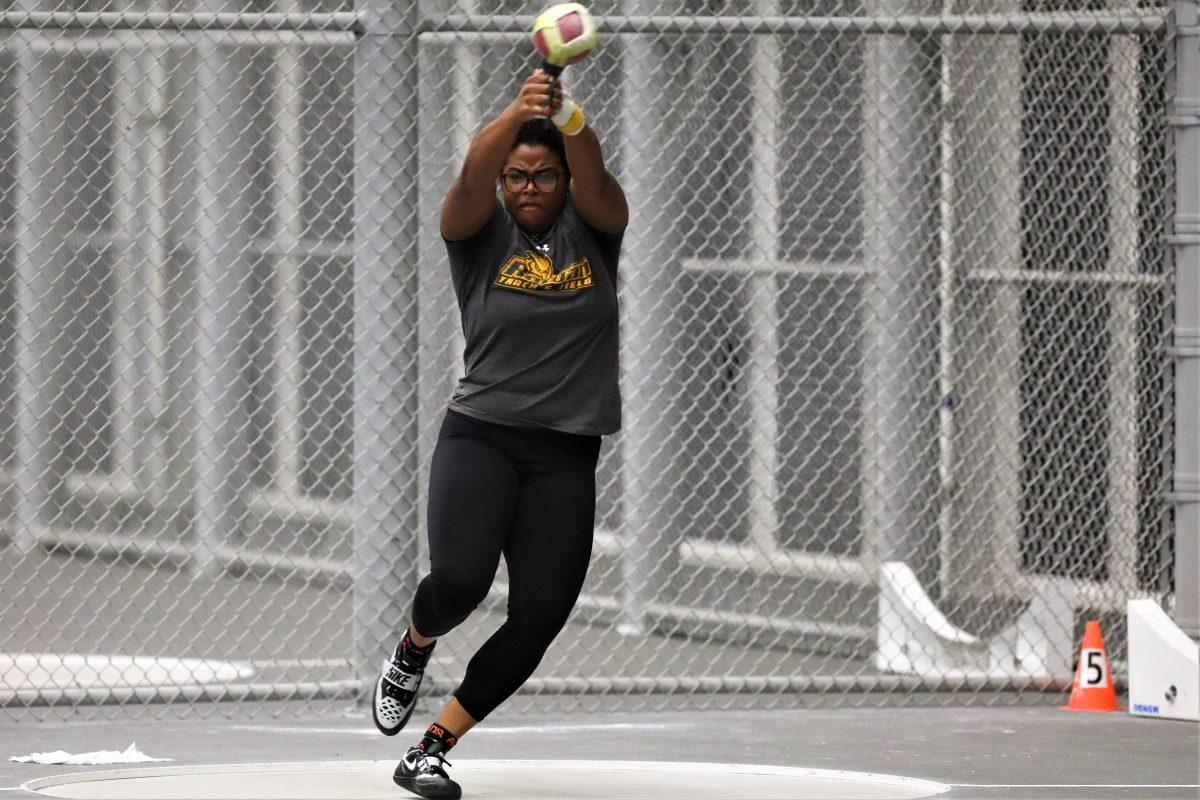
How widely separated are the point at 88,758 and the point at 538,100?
2.69 m

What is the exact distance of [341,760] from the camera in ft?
20.2

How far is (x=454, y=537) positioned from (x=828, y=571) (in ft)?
13.9

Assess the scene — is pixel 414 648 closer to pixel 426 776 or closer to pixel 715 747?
pixel 426 776

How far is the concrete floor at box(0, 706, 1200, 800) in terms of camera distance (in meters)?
5.77

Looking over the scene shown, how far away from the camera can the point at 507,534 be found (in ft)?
17.2

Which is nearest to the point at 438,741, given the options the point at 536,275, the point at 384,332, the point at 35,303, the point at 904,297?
the point at 536,275

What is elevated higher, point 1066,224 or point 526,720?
point 1066,224

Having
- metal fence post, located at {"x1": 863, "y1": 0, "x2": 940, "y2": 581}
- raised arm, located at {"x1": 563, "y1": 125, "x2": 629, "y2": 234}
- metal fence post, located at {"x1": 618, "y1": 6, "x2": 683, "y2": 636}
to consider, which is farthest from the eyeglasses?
metal fence post, located at {"x1": 618, "y1": 6, "x2": 683, "y2": 636}

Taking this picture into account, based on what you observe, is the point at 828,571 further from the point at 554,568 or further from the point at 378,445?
the point at 554,568

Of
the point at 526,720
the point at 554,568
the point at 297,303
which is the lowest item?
the point at 526,720

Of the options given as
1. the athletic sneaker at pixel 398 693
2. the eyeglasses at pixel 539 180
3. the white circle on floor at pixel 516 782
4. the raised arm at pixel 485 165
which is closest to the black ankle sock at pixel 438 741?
the athletic sneaker at pixel 398 693

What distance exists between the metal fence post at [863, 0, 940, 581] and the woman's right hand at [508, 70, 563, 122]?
160 inches

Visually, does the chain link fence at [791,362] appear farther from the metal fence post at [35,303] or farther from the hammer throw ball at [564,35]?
the hammer throw ball at [564,35]

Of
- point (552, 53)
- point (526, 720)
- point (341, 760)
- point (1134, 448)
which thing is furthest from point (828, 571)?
point (552, 53)
